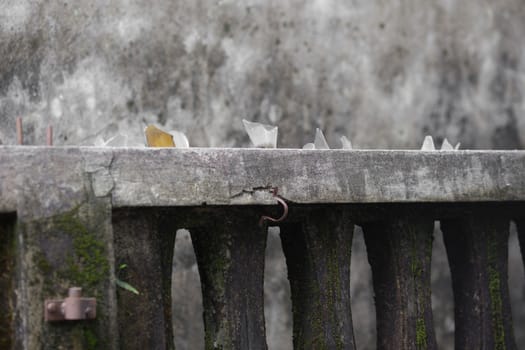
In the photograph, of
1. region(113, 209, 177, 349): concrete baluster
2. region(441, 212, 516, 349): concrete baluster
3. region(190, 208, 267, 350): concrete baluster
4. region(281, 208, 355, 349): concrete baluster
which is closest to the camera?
region(113, 209, 177, 349): concrete baluster

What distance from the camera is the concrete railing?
1.96 metres

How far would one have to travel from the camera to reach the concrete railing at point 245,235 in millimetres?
1962

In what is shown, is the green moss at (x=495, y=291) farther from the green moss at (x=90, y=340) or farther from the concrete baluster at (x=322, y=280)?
the green moss at (x=90, y=340)

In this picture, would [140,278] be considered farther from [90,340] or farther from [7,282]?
[7,282]

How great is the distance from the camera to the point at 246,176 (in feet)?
7.15

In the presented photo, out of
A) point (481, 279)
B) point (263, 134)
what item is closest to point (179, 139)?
point (263, 134)

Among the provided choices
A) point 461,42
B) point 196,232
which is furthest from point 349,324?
point 461,42

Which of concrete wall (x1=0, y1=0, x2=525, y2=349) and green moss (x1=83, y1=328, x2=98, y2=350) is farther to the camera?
concrete wall (x1=0, y1=0, x2=525, y2=349)

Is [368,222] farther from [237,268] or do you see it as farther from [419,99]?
[419,99]

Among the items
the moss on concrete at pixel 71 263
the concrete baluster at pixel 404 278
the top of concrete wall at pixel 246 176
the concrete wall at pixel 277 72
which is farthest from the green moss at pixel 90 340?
the concrete wall at pixel 277 72

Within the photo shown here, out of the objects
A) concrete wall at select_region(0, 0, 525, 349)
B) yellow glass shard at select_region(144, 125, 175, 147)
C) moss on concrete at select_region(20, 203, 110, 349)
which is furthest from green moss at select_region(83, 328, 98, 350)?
concrete wall at select_region(0, 0, 525, 349)

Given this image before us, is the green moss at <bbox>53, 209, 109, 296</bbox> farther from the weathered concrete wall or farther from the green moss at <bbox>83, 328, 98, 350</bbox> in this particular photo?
the weathered concrete wall

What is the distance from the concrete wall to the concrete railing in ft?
5.33

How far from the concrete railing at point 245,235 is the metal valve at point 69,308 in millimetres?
22
